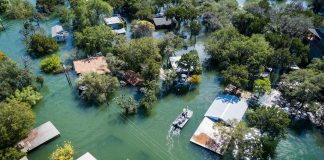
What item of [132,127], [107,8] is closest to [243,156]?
[132,127]

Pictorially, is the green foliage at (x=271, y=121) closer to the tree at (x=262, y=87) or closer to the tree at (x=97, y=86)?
the tree at (x=262, y=87)

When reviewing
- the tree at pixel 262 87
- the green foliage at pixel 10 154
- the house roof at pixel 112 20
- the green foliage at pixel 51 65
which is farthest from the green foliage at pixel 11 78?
the tree at pixel 262 87

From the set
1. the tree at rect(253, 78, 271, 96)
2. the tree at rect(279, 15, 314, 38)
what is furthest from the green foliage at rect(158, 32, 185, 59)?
the tree at rect(279, 15, 314, 38)

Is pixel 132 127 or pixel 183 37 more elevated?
pixel 183 37

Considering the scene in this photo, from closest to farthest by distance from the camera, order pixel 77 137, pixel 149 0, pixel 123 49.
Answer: pixel 77 137, pixel 123 49, pixel 149 0

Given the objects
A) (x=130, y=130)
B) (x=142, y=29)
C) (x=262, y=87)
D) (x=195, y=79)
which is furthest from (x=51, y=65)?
(x=262, y=87)

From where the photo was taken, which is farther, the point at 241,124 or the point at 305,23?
the point at 305,23

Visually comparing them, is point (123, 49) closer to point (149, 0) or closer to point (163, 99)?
point (163, 99)
